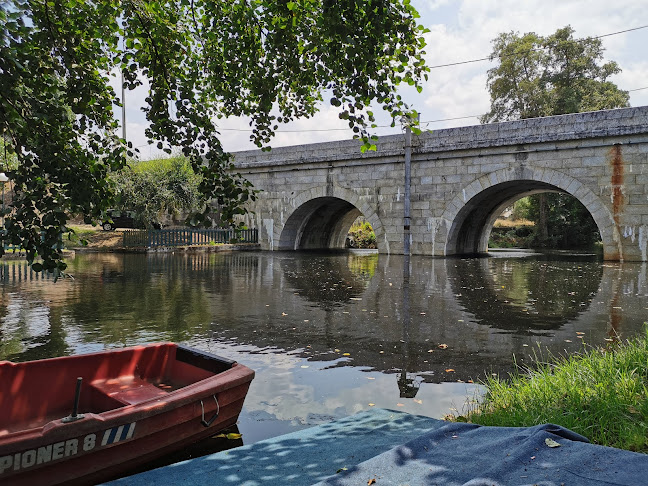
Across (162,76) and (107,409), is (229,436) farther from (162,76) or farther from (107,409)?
(162,76)

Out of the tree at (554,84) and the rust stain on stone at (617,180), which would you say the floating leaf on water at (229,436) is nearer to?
the rust stain on stone at (617,180)

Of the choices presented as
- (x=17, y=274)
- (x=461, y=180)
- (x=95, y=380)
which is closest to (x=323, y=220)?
(x=461, y=180)

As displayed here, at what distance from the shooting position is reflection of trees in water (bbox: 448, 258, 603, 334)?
8.64 meters

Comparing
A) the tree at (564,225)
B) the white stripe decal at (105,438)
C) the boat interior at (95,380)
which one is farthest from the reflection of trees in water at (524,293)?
the tree at (564,225)

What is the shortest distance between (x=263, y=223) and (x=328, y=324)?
18787mm

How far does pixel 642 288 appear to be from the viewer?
1190cm

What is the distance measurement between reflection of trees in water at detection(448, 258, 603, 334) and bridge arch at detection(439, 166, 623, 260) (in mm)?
1567

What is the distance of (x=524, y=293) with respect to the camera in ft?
38.7

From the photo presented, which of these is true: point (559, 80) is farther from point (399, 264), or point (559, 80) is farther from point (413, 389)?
point (413, 389)

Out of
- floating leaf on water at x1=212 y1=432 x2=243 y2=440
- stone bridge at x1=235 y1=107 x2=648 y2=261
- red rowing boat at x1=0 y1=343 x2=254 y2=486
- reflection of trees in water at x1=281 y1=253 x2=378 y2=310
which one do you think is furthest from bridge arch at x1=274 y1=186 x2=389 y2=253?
floating leaf on water at x1=212 y1=432 x2=243 y2=440

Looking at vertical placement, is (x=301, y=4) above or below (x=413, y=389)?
above

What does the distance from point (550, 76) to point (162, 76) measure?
37.9 meters

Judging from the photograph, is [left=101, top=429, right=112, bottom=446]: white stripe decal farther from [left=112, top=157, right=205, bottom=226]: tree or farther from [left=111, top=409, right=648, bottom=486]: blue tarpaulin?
[left=112, top=157, right=205, bottom=226]: tree

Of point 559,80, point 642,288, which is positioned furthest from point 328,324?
point 559,80
